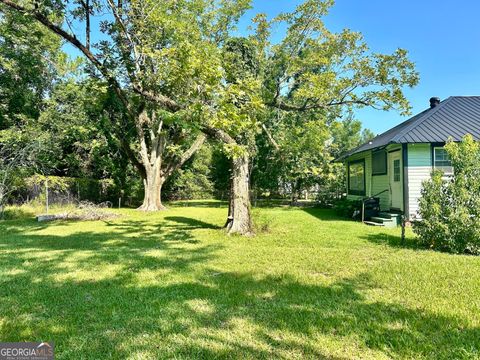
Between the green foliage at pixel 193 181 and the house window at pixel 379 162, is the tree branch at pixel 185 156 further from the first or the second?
the house window at pixel 379 162

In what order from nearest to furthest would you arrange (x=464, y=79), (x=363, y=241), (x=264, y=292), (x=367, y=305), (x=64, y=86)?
(x=367, y=305) → (x=264, y=292) → (x=363, y=241) → (x=464, y=79) → (x=64, y=86)

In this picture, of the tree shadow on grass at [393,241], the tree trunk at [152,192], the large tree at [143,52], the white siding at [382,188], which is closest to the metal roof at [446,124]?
the white siding at [382,188]

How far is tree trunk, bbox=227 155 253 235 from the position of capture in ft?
30.0

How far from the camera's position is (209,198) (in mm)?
30375

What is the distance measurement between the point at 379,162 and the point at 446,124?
9.76ft

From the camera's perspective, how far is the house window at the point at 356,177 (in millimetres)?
16609

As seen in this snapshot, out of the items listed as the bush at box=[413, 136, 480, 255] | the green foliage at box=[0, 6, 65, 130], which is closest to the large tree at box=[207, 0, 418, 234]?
the bush at box=[413, 136, 480, 255]

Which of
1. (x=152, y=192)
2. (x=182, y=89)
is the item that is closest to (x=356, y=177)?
(x=152, y=192)

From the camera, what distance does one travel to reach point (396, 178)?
496 inches

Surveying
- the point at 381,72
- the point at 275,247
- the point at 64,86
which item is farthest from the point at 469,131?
the point at 64,86

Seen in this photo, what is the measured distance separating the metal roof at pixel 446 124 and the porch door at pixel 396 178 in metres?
0.79

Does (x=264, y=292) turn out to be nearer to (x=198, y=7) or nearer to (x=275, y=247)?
(x=275, y=247)

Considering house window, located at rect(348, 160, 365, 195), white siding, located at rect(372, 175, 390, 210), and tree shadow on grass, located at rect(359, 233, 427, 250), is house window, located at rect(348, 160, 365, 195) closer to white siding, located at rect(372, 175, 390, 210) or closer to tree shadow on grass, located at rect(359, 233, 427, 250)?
white siding, located at rect(372, 175, 390, 210)

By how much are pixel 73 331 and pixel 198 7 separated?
57.6 ft
